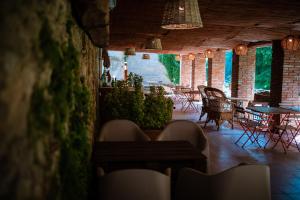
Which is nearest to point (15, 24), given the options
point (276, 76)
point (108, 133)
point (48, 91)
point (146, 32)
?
point (48, 91)

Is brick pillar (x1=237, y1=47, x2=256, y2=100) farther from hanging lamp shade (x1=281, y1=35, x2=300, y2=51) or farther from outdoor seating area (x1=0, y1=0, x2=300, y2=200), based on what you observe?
hanging lamp shade (x1=281, y1=35, x2=300, y2=51)

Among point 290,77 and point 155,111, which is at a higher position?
point 290,77

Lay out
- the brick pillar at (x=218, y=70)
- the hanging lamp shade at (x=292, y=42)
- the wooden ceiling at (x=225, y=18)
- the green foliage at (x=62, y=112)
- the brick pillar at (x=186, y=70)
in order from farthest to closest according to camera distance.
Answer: the brick pillar at (x=186, y=70) → the brick pillar at (x=218, y=70) → the hanging lamp shade at (x=292, y=42) → the wooden ceiling at (x=225, y=18) → the green foliage at (x=62, y=112)

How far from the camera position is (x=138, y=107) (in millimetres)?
4816

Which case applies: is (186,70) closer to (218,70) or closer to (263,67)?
(218,70)

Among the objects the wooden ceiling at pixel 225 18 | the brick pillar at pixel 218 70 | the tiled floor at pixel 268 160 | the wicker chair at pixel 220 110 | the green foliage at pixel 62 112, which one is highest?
the wooden ceiling at pixel 225 18

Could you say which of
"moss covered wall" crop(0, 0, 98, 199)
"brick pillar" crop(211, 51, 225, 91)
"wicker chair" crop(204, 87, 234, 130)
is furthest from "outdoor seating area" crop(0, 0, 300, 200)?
"brick pillar" crop(211, 51, 225, 91)

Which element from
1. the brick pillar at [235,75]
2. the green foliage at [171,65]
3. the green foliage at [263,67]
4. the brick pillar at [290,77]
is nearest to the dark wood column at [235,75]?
the brick pillar at [235,75]

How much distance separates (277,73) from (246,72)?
201cm

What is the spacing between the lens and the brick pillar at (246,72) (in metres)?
9.35

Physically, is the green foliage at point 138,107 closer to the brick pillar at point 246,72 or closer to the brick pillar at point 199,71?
the brick pillar at point 246,72

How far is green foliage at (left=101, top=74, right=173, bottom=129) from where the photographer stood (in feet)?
15.9

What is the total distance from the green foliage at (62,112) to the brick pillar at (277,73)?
6396 millimetres

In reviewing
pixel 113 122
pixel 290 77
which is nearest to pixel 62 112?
pixel 113 122
